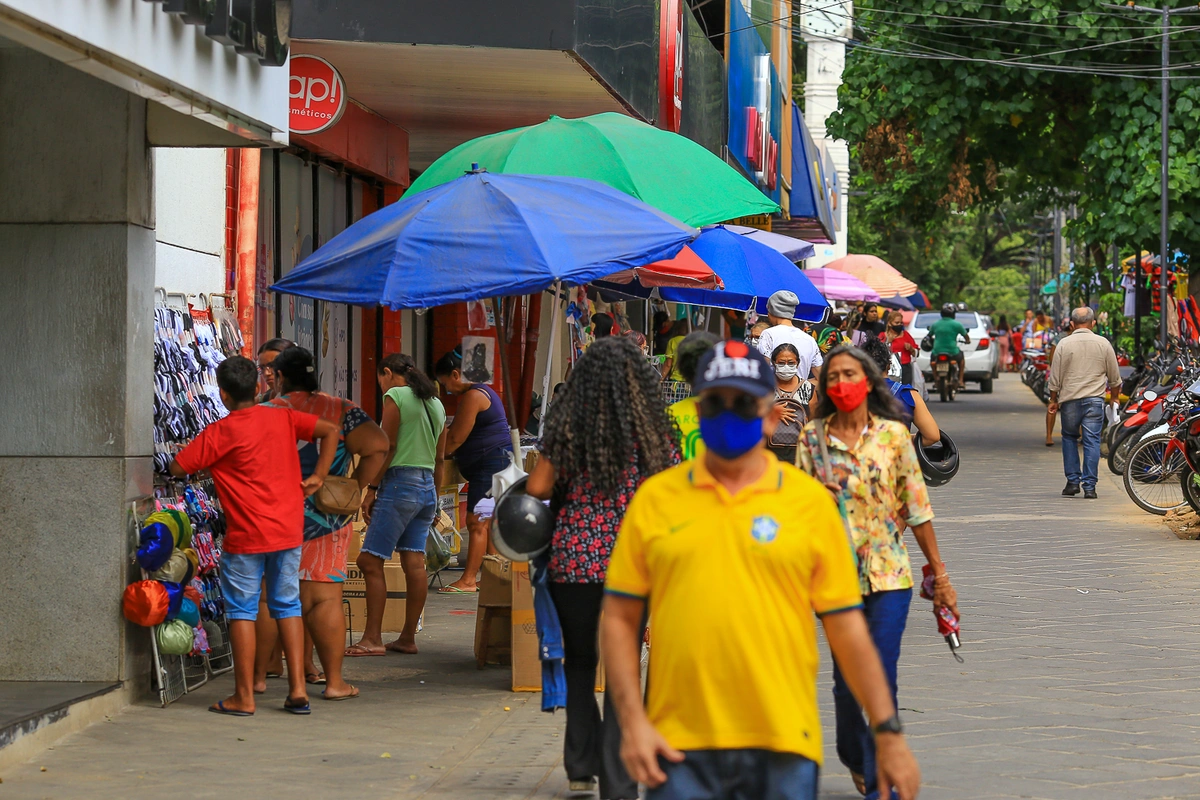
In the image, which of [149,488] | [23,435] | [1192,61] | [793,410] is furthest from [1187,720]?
[1192,61]

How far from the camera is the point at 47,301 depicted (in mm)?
7195

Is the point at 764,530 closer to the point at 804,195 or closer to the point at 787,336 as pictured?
the point at 787,336

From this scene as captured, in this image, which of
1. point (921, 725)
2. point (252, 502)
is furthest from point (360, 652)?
point (921, 725)

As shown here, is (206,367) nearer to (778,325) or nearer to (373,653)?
(373,653)

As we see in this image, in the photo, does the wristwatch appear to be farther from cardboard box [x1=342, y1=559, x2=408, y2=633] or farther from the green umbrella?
cardboard box [x1=342, y1=559, x2=408, y2=633]

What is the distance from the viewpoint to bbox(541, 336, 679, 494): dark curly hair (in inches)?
223

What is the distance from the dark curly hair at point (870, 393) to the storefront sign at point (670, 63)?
840 centimetres

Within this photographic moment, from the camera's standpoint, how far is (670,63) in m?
14.2

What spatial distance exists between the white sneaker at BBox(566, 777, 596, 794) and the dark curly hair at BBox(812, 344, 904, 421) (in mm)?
1552

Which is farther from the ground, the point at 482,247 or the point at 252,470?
the point at 482,247

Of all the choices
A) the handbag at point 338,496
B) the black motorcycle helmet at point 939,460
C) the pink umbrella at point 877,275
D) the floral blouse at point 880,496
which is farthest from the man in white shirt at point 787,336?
the pink umbrella at point 877,275

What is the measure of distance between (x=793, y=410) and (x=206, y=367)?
3.51 m

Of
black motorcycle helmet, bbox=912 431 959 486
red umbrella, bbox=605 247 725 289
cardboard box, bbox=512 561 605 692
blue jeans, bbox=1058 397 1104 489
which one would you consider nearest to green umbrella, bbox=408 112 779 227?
red umbrella, bbox=605 247 725 289

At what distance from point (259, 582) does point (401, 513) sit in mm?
1581
